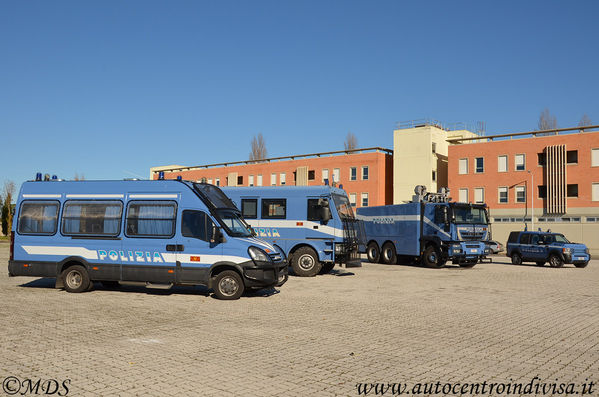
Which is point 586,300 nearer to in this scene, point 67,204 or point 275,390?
point 275,390

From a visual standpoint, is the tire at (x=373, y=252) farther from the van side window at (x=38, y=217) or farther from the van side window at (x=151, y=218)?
the van side window at (x=38, y=217)

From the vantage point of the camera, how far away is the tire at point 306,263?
1841 centimetres

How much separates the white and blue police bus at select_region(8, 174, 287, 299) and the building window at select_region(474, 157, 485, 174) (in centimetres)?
4531

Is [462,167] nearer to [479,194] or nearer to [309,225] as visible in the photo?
[479,194]

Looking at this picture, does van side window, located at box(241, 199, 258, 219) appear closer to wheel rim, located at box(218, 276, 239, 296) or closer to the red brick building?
wheel rim, located at box(218, 276, 239, 296)

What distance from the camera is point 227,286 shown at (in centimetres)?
1231

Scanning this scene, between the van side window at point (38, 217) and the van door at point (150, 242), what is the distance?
6.63 ft

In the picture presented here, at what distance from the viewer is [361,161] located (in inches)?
2370

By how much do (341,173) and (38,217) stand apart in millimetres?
49416

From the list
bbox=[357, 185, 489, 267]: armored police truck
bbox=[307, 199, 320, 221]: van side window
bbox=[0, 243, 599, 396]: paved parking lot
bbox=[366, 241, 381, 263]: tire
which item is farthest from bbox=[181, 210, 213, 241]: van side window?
bbox=[366, 241, 381, 263]: tire

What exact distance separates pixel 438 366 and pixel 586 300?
8.48 meters

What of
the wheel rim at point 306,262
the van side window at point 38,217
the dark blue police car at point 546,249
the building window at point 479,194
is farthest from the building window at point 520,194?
the van side window at point 38,217

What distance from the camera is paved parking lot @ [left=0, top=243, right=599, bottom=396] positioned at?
589 centimetres

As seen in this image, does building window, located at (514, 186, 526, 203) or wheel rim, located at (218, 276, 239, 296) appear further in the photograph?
building window, located at (514, 186, 526, 203)
